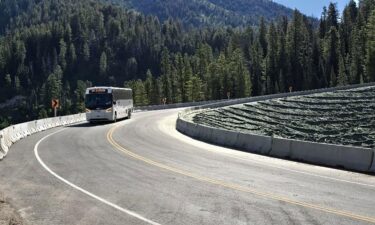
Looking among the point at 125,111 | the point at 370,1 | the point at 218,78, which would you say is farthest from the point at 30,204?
the point at 370,1

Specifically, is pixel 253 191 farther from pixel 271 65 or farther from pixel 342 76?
pixel 271 65

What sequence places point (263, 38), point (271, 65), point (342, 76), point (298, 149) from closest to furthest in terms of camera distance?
point (298, 149)
point (342, 76)
point (271, 65)
point (263, 38)

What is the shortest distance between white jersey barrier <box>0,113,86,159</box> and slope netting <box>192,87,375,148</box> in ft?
40.1

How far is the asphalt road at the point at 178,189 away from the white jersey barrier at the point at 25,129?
242cm

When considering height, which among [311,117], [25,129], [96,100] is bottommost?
[25,129]

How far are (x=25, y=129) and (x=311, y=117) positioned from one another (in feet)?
73.4

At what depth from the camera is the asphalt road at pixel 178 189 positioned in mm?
11117

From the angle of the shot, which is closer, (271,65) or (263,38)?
(271,65)

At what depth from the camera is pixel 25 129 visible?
120 ft

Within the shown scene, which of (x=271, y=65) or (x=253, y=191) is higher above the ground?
(x=271, y=65)

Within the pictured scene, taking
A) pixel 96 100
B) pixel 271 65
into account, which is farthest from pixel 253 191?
pixel 271 65

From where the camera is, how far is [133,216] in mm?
11156

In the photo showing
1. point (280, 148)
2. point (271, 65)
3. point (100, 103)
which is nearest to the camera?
point (280, 148)

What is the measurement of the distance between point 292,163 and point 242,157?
2.56m
